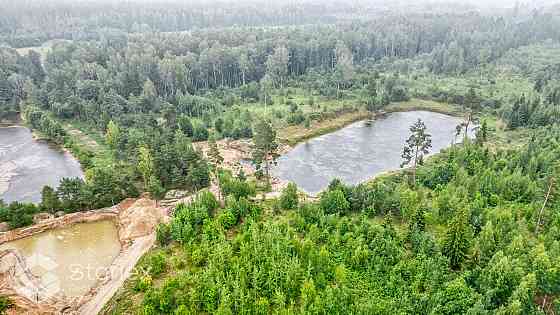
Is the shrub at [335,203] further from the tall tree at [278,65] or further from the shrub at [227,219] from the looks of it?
the tall tree at [278,65]

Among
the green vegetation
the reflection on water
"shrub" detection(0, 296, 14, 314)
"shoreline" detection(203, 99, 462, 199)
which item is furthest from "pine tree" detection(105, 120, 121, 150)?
"shrub" detection(0, 296, 14, 314)

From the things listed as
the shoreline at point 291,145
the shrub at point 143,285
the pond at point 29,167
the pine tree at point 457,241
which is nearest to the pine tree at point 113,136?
the pond at point 29,167

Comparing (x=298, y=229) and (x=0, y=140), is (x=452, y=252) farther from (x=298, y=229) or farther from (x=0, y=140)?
(x=0, y=140)

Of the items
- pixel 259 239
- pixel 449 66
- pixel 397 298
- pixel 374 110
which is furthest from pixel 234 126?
pixel 449 66

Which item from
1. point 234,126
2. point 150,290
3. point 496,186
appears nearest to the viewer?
point 150,290

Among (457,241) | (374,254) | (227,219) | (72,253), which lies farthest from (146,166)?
(457,241)

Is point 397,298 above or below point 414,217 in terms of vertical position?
below

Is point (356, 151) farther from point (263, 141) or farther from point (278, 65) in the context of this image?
point (278, 65)
